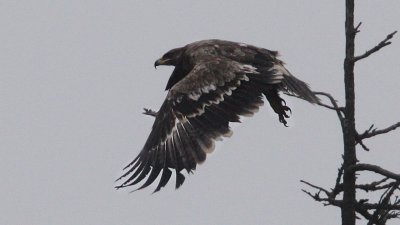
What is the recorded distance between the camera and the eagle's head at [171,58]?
10.9 m

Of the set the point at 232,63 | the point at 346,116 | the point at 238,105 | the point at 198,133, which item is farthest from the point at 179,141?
the point at 346,116

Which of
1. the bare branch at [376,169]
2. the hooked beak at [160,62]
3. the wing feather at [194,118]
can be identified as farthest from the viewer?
the hooked beak at [160,62]

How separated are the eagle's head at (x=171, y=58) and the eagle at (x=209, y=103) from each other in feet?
3.50

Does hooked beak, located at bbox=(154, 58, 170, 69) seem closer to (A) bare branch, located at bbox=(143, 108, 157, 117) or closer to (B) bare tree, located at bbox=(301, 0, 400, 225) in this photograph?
(A) bare branch, located at bbox=(143, 108, 157, 117)

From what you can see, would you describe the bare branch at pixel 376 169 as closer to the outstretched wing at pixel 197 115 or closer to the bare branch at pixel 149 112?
the outstretched wing at pixel 197 115

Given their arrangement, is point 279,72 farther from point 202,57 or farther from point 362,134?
point 362,134

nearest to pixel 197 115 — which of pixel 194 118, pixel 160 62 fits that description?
pixel 194 118

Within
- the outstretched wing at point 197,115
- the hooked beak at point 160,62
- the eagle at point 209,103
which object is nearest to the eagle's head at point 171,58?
the hooked beak at point 160,62

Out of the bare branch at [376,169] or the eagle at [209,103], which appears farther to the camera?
the eagle at [209,103]

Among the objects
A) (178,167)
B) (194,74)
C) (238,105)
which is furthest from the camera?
(194,74)

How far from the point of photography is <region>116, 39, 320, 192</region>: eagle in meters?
7.91

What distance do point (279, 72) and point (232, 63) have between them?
54 centimetres

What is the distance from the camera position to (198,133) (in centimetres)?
811

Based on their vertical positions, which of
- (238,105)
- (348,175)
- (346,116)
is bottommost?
(348,175)
